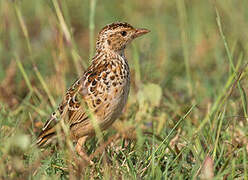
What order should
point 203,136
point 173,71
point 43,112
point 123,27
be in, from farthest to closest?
point 173,71 → point 43,112 → point 123,27 → point 203,136

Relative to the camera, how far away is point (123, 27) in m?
5.66

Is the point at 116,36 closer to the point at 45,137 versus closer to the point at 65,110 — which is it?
the point at 65,110

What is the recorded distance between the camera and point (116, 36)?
18.4 ft

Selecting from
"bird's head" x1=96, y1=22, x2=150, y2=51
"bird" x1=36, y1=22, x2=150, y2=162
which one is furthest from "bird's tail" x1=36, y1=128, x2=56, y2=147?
"bird's head" x1=96, y1=22, x2=150, y2=51

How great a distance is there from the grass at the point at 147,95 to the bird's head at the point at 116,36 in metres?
0.37

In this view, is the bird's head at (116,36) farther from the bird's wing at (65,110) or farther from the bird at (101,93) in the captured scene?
the bird's wing at (65,110)

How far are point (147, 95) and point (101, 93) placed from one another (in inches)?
57.2

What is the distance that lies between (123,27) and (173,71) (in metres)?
2.63

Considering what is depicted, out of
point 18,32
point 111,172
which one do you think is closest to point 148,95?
point 111,172

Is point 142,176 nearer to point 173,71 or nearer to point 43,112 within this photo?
point 43,112

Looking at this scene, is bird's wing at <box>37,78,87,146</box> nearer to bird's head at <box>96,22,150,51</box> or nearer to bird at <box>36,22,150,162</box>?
bird at <box>36,22,150,162</box>

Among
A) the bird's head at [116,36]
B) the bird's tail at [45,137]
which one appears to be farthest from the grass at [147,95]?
the bird's head at [116,36]

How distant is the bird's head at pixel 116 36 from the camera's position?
220 inches

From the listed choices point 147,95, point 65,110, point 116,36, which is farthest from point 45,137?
point 147,95
